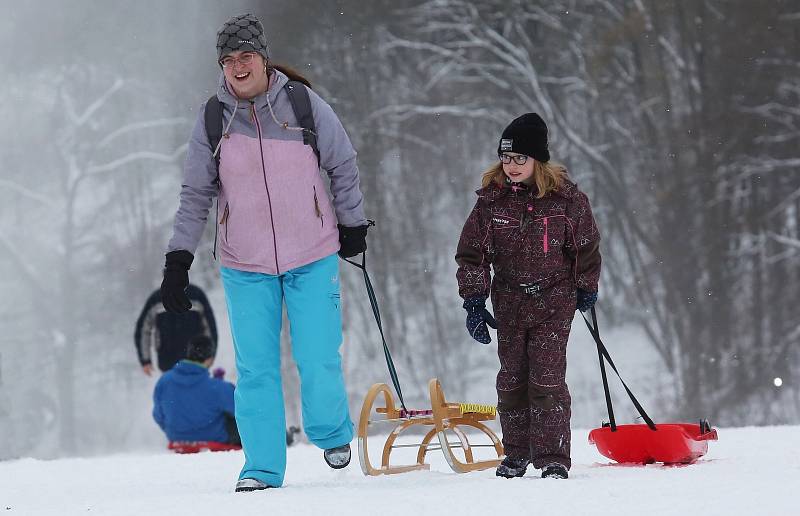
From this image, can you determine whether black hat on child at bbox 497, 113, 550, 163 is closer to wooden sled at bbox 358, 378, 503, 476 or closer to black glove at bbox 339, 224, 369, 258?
black glove at bbox 339, 224, 369, 258

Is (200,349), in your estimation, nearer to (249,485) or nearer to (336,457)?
(336,457)

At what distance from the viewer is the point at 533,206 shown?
12.4ft

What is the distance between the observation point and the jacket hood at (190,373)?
6.69 meters

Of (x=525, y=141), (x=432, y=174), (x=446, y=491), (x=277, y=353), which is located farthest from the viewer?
(x=432, y=174)

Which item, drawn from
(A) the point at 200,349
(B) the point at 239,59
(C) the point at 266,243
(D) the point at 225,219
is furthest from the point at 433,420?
(A) the point at 200,349

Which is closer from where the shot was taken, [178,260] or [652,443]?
[178,260]

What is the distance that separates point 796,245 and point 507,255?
11143mm

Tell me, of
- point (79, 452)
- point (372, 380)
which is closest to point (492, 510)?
point (372, 380)

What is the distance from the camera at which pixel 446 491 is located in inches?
121

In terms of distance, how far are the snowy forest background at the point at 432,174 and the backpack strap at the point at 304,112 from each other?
36.2 feet

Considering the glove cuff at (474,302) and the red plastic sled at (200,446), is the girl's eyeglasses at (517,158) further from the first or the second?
the red plastic sled at (200,446)

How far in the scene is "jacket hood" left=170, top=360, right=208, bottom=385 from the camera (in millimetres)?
6691

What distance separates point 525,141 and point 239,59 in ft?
2.80

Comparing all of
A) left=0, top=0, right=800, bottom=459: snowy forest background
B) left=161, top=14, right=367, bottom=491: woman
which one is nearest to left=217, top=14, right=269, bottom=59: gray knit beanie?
left=161, top=14, right=367, bottom=491: woman
